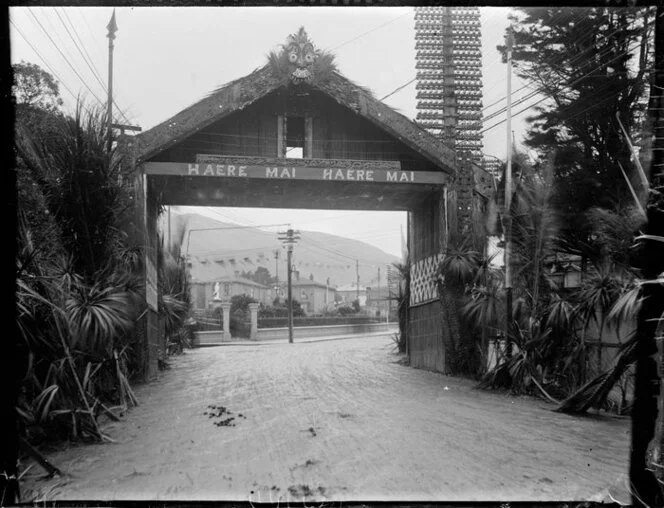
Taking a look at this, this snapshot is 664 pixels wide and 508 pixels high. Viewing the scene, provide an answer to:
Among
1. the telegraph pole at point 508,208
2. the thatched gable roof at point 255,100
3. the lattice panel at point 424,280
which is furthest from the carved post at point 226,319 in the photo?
the telegraph pole at point 508,208

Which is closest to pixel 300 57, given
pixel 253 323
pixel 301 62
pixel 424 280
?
pixel 301 62

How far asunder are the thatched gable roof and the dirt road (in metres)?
3.63

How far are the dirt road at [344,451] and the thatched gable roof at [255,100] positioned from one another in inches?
143

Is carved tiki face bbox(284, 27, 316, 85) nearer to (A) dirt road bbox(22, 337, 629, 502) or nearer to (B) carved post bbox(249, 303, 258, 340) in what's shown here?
(A) dirt road bbox(22, 337, 629, 502)

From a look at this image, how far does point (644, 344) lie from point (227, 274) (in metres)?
51.6

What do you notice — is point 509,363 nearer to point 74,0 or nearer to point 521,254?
point 521,254

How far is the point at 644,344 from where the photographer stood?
313 cm

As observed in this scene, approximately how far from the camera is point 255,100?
9.37 meters

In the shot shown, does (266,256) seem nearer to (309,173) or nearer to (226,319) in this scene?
(226,319)

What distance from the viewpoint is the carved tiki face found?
9.23 metres

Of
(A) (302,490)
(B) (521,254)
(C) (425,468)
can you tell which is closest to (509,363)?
(B) (521,254)

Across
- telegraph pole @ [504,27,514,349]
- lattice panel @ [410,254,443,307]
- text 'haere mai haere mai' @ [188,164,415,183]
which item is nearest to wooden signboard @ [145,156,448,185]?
text 'haere mai haere mai' @ [188,164,415,183]

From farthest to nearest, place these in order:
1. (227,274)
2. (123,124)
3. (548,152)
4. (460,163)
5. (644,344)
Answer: (227,274) → (460,163) → (548,152) → (123,124) → (644,344)

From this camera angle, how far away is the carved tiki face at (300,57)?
9.23m
